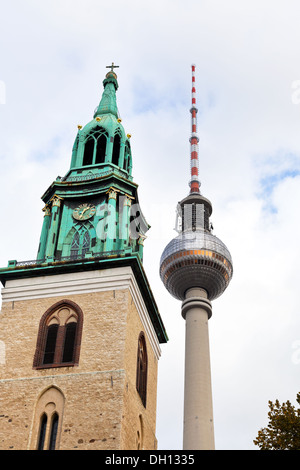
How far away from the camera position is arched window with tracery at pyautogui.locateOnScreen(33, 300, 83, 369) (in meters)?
32.2

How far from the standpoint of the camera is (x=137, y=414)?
3275 centimetres

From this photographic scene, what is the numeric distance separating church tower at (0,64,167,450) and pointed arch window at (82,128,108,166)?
Result: 1.74ft

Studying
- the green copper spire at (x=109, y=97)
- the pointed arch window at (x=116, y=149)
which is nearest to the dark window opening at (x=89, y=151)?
the pointed arch window at (x=116, y=149)

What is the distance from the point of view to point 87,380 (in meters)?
30.8

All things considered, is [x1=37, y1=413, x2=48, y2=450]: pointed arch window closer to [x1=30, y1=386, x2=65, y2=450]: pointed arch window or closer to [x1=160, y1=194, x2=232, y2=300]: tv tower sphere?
[x1=30, y1=386, x2=65, y2=450]: pointed arch window

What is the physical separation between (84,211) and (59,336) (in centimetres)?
940

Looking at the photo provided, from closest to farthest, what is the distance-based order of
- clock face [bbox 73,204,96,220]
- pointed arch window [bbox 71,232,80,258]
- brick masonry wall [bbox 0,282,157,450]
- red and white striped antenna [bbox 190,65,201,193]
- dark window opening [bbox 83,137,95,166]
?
1. brick masonry wall [bbox 0,282,157,450]
2. pointed arch window [bbox 71,232,80,258]
3. clock face [bbox 73,204,96,220]
4. dark window opening [bbox 83,137,95,166]
5. red and white striped antenna [bbox 190,65,201,193]

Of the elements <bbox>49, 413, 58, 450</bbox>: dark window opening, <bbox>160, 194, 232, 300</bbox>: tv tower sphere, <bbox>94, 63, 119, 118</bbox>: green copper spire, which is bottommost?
<bbox>49, 413, 58, 450</bbox>: dark window opening

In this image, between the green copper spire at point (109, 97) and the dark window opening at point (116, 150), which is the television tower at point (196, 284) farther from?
the dark window opening at point (116, 150)

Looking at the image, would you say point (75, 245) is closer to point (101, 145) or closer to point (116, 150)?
point (116, 150)

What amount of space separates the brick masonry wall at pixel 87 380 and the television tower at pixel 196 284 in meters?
29.2

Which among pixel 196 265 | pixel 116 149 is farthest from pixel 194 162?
pixel 116 149

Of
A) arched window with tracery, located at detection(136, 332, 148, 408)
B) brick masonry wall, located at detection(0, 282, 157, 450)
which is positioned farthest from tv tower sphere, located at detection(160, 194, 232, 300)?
brick masonry wall, located at detection(0, 282, 157, 450)
